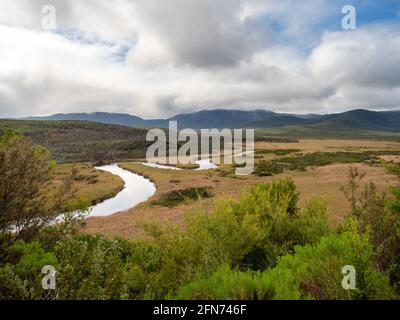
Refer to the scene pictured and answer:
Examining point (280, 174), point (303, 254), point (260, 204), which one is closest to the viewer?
point (303, 254)

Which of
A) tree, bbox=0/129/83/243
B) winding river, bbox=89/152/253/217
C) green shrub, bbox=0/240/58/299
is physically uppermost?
tree, bbox=0/129/83/243

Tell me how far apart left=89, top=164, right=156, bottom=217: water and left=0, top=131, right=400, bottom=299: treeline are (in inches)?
1035

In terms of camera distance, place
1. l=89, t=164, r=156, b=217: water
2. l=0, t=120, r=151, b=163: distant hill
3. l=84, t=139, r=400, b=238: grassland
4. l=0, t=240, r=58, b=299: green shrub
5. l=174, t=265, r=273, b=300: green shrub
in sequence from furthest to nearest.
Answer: l=0, t=120, r=151, b=163: distant hill
l=89, t=164, r=156, b=217: water
l=84, t=139, r=400, b=238: grassland
l=174, t=265, r=273, b=300: green shrub
l=0, t=240, r=58, b=299: green shrub

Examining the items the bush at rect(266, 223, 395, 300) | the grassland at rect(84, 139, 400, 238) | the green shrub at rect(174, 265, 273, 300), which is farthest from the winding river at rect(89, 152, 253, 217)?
the bush at rect(266, 223, 395, 300)

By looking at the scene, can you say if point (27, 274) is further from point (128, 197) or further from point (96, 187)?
point (96, 187)

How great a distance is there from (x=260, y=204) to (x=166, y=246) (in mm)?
4543

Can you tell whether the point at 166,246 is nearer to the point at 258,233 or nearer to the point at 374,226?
the point at 258,233

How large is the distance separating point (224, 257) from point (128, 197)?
132 ft

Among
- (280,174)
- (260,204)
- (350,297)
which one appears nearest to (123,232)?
(260,204)

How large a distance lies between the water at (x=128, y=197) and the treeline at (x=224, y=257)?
26289 millimetres

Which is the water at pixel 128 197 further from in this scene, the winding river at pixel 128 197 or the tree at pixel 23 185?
the tree at pixel 23 185

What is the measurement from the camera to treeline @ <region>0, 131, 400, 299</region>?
6500 millimetres

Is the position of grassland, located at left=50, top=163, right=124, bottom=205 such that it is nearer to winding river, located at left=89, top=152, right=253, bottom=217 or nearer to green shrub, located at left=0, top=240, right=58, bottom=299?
winding river, located at left=89, top=152, right=253, bottom=217
